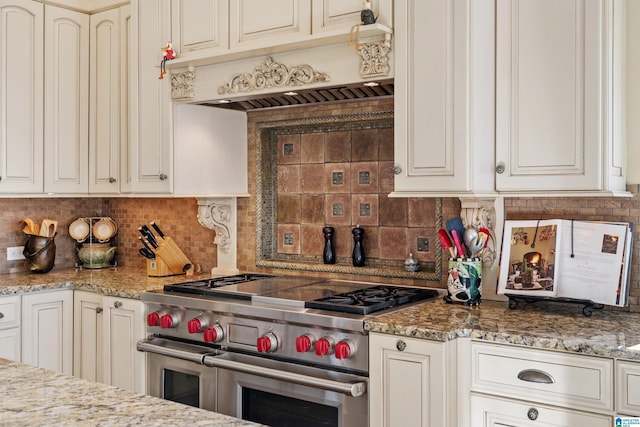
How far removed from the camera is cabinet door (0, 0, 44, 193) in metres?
3.72

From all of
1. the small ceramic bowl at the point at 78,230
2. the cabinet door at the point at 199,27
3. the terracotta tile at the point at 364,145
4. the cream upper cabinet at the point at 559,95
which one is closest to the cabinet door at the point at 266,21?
the cabinet door at the point at 199,27

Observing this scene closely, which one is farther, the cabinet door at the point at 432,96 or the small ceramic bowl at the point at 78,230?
the small ceramic bowl at the point at 78,230

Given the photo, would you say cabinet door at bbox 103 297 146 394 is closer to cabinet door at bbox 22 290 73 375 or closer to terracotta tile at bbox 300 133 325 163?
cabinet door at bbox 22 290 73 375

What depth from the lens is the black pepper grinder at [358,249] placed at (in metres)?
3.33

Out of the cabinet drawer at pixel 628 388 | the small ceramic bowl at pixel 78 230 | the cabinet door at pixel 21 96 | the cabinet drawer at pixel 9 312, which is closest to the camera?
the cabinet drawer at pixel 628 388

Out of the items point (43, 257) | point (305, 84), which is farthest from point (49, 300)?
point (305, 84)

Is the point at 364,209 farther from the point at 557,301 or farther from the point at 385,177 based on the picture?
the point at 557,301

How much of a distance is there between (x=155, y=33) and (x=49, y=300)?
5.07 ft

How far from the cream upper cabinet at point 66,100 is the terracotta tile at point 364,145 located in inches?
68.8

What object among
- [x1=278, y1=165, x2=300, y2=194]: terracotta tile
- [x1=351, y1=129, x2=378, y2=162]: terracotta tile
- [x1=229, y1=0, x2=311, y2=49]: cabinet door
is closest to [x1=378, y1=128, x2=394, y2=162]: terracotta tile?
[x1=351, y1=129, x2=378, y2=162]: terracotta tile

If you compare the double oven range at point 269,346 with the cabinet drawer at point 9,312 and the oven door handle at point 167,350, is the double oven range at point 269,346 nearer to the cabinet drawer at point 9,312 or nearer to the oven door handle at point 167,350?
the oven door handle at point 167,350

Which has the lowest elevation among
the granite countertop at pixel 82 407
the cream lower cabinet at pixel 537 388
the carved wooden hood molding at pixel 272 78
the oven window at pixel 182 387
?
the oven window at pixel 182 387

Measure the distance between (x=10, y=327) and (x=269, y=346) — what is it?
160 cm

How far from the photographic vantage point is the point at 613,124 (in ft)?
7.98
